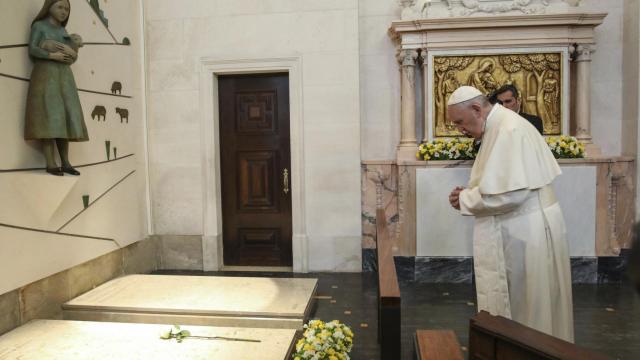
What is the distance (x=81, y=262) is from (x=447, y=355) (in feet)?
12.0

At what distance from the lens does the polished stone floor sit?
353 cm

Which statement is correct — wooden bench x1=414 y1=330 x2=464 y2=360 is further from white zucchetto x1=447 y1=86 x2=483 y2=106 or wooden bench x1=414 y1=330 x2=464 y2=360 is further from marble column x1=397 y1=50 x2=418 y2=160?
marble column x1=397 y1=50 x2=418 y2=160

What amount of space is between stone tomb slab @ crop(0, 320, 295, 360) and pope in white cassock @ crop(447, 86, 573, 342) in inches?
59.8

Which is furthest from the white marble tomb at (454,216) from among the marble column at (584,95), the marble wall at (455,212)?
the marble column at (584,95)

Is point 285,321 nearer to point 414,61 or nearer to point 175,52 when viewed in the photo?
point 414,61

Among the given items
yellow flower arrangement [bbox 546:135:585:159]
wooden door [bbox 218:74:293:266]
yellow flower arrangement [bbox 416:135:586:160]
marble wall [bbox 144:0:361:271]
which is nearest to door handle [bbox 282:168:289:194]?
wooden door [bbox 218:74:293:266]

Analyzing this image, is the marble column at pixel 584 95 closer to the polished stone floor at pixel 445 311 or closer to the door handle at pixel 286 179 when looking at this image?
the polished stone floor at pixel 445 311

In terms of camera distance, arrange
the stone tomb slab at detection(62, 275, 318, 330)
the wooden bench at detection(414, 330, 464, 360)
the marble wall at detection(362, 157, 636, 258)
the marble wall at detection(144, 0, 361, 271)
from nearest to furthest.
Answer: the wooden bench at detection(414, 330, 464, 360) → the stone tomb slab at detection(62, 275, 318, 330) → the marble wall at detection(362, 157, 636, 258) → the marble wall at detection(144, 0, 361, 271)

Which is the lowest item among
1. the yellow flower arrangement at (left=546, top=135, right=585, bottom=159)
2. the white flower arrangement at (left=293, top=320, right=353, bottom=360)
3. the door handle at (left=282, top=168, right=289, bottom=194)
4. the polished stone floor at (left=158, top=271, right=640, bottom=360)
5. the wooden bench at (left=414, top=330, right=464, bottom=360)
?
the polished stone floor at (left=158, top=271, right=640, bottom=360)

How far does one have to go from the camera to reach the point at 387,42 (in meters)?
5.67

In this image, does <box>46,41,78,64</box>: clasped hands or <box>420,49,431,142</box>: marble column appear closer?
<box>46,41,78,64</box>: clasped hands

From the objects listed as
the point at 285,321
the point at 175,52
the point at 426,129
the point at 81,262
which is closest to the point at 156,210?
the point at 81,262

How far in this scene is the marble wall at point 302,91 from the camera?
5.53 m

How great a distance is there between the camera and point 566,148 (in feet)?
16.4
